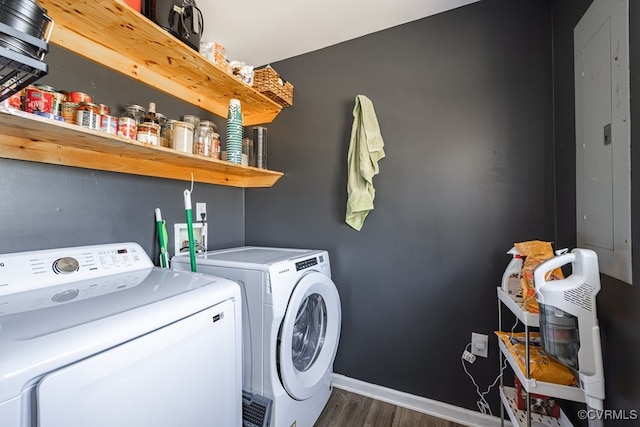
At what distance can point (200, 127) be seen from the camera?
1559 mm

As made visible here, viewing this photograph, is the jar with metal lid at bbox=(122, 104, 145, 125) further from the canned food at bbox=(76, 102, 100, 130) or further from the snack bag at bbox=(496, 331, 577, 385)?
the snack bag at bbox=(496, 331, 577, 385)

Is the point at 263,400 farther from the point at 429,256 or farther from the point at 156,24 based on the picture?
the point at 156,24

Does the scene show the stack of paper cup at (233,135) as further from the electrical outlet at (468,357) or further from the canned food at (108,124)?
the electrical outlet at (468,357)

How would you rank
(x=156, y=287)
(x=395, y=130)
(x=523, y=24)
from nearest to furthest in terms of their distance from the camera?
(x=156, y=287) < (x=523, y=24) < (x=395, y=130)

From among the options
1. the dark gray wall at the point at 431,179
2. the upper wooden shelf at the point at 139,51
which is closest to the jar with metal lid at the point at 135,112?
the upper wooden shelf at the point at 139,51

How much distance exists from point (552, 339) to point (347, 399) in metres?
1.27

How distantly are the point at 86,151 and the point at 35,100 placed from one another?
325 millimetres

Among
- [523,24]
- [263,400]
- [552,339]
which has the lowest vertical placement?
[263,400]

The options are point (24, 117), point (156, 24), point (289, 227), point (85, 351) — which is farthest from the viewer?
point (289, 227)

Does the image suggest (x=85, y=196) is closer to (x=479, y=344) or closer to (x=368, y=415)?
(x=368, y=415)

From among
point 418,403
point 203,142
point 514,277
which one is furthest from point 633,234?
point 203,142

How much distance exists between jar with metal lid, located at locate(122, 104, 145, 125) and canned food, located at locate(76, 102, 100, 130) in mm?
245

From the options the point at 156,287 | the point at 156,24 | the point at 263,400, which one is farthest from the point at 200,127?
the point at 263,400

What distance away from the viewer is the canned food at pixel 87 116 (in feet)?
3.39
